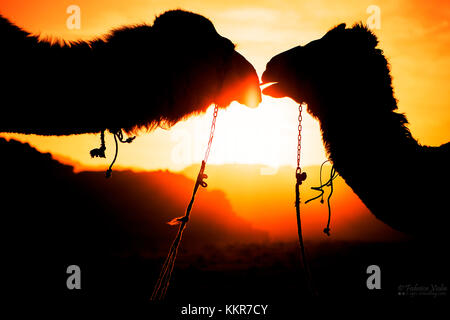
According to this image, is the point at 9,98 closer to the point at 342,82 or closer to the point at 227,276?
the point at 342,82

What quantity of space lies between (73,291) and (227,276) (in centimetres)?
761

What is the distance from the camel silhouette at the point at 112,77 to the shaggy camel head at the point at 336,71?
39.0 inches

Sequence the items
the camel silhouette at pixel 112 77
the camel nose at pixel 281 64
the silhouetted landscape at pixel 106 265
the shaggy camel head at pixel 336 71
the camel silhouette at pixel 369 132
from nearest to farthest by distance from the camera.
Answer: the camel silhouette at pixel 112 77, the camel silhouette at pixel 369 132, the shaggy camel head at pixel 336 71, the camel nose at pixel 281 64, the silhouetted landscape at pixel 106 265

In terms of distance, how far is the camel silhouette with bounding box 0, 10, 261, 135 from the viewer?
217cm

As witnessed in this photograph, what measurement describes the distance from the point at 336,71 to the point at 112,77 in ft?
6.11

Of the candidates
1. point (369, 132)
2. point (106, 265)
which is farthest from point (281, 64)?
point (106, 265)

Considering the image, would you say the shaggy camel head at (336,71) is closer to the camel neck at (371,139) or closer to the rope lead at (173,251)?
the camel neck at (371,139)

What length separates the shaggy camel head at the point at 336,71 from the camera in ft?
10.2

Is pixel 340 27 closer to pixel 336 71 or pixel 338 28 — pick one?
pixel 338 28

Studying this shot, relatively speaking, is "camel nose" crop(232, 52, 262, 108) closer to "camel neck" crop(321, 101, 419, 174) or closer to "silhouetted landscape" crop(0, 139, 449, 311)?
"camel neck" crop(321, 101, 419, 174)

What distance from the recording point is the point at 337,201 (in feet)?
393

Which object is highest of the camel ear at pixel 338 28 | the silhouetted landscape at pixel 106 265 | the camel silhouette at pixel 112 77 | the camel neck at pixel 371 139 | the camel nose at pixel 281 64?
the camel ear at pixel 338 28

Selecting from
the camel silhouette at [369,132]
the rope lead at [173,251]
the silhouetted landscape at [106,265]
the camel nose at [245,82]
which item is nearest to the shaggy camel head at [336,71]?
the camel silhouette at [369,132]
